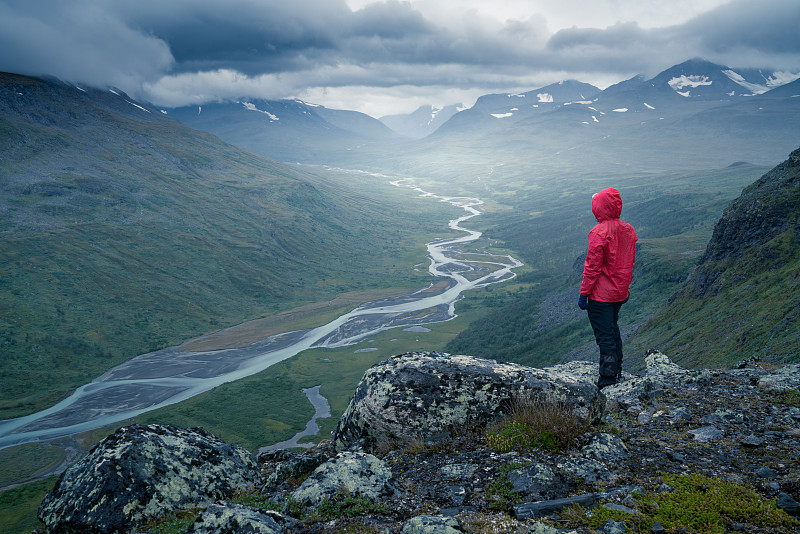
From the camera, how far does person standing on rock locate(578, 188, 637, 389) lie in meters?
11.3

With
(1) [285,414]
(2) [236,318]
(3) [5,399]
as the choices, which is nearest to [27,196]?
(2) [236,318]

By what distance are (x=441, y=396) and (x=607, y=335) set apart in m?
4.87

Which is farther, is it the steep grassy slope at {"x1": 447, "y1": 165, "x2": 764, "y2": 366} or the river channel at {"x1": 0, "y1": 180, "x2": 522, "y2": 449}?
the river channel at {"x1": 0, "y1": 180, "x2": 522, "y2": 449}

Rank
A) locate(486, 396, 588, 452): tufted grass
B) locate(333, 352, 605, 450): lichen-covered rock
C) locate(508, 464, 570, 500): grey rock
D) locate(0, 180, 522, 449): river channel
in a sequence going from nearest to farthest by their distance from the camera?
locate(508, 464, 570, 500): grey rock, locate(486, 396, 588, 452): tufted grass, locate(333, 352, 605, 450): lichen-covered rock, locate(0, 180, 522, 449): river channel

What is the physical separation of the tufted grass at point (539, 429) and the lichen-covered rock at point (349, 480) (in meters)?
2.32

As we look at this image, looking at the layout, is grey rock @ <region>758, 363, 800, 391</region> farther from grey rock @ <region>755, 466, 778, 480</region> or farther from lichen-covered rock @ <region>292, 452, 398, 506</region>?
lichen-covered rock @ <region>292, 452, 398, 506</region>

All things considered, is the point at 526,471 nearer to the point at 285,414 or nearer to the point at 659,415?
the point at 659,415

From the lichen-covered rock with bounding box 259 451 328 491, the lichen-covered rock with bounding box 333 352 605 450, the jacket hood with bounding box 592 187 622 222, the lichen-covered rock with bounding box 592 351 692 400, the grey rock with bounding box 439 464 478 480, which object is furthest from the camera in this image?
the lichen-covered rock with bounding box 592 351 692 400

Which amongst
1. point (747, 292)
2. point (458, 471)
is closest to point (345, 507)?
point (458, 471)

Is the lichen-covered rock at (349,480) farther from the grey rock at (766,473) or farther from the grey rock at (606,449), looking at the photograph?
the grey rock at (766,473)

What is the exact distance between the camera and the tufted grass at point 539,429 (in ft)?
27.8

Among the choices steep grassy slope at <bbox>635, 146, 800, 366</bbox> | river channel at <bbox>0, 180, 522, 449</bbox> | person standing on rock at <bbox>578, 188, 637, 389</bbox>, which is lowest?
river channel at <bbox>0, 180, 522, 449</bbox>

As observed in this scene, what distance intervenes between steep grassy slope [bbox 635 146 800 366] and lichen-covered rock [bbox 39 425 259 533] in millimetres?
21660

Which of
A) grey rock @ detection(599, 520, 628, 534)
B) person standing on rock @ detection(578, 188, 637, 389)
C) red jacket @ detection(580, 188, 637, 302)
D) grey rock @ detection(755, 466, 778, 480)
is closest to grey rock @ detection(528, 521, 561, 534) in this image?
grey rock @ detection(599, 520, 628, 534)
